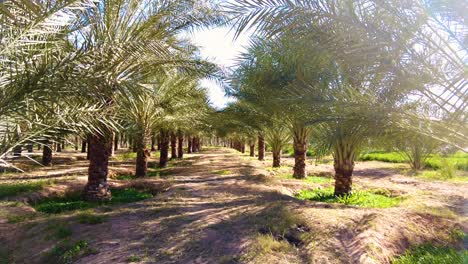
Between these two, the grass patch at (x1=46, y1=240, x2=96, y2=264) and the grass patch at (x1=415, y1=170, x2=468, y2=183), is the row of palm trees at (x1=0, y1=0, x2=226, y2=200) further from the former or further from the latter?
the grass patch at (x1=415, y1=170, x2=468, y2=183)

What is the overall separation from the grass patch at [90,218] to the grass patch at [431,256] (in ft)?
16.6

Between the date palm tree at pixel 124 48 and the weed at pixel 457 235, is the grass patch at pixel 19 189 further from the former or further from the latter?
the weed at pixel 457 235

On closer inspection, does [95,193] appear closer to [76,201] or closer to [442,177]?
[76,201]

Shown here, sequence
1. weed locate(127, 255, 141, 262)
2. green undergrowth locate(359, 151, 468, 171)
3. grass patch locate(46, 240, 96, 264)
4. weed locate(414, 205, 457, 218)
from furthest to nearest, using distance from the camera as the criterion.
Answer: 1. green undergrowth locate(359, 151, 468, 171)
2. weed locate(414, 205, 457, 218)
3. grass patch locate(46, 240, 96, 264)
4. weed locate(127, 255, 141, 262)

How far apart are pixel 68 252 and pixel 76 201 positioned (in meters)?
4.27

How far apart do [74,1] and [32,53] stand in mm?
1032

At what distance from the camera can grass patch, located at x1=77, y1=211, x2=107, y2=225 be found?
607 centimetres

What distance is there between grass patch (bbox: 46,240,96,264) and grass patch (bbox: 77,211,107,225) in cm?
98

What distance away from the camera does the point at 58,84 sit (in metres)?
4.54

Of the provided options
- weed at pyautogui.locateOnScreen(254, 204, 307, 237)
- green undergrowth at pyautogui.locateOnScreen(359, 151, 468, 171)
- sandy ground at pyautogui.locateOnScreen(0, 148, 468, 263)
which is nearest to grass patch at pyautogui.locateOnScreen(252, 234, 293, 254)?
sandy ground at pyautogui.locateOnScreen(0, 148, 468, 263)

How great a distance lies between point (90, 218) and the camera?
20.3 ft

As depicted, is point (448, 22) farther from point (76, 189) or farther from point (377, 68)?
point (76, 189)

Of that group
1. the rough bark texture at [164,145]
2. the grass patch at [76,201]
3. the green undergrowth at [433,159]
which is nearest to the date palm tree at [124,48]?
the grass patch at [76,201]

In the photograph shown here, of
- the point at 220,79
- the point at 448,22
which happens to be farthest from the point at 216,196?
the point at 448,22
